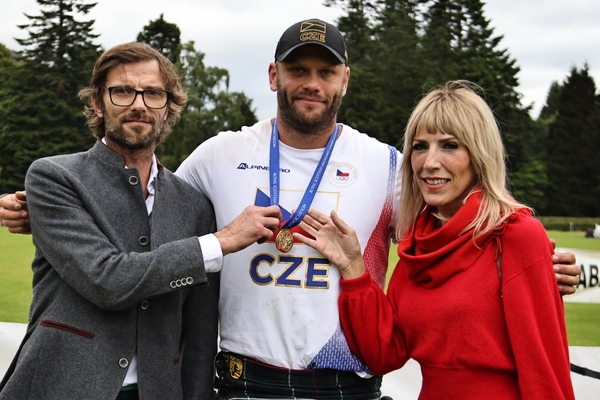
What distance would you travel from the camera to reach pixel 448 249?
2312 mm

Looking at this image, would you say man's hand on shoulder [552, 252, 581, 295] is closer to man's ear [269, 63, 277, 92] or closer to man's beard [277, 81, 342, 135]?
man's beard [277, 81, 342, 135]

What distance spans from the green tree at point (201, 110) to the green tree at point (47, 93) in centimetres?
612

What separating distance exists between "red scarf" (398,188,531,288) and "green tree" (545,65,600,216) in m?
42.4

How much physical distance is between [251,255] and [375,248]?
57cm

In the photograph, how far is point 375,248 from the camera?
285cm

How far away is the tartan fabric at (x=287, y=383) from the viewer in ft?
8.81

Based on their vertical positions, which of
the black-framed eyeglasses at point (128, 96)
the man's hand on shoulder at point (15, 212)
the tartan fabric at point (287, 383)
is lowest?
the tartan fabric at point (287, 383)

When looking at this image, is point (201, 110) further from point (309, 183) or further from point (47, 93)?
point (309, 183)

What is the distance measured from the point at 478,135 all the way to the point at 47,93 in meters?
41.0

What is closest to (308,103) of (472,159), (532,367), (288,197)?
(288,197)

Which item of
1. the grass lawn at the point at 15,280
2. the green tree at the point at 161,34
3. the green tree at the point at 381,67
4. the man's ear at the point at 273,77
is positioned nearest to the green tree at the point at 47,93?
the green tree at the point at 161,34

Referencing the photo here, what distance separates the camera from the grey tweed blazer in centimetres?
225

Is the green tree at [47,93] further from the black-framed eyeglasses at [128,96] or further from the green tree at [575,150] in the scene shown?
the black-framed eyeglasses at [128,96]

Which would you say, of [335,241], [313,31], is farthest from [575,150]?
[335,241]
